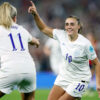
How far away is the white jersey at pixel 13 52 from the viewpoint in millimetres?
6996

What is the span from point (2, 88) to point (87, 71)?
1.67m

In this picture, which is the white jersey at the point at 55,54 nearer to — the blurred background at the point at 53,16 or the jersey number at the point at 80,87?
the blurred background at the point at 53,16

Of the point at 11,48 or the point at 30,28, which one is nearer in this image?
the point at 11,48

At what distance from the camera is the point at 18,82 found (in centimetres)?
712

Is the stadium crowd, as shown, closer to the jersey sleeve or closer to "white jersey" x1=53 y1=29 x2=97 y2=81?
"white jersey" x1=53 y1=29 x2=97 y2=81

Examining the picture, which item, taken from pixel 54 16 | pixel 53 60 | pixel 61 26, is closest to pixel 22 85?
pixel 53 60

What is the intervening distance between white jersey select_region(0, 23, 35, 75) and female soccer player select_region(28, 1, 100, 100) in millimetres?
1054

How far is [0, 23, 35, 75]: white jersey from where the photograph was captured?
7.00 metres

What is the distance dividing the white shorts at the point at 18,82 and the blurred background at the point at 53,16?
10.0 meters

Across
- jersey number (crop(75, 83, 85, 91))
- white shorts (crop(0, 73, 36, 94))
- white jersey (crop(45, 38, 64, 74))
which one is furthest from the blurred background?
white shorts (crop(0, 73, 36, 94))

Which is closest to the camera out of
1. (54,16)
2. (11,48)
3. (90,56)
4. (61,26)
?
(11,48)

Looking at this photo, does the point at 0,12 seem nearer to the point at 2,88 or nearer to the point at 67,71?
the point at 2,88

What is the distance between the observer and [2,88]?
23.4 ft

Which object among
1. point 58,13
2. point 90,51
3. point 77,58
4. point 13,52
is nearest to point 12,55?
point 13,52
